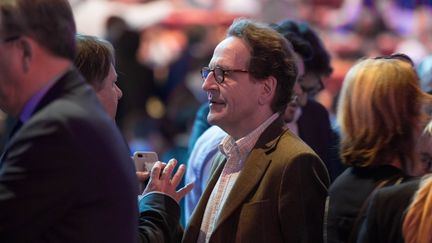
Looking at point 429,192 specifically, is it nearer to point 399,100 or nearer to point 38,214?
point 399,100

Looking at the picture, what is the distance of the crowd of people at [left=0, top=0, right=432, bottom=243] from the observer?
2393 millimetres

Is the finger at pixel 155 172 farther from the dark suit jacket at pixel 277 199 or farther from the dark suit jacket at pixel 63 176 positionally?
the dark suit jacket at pixel 63 176

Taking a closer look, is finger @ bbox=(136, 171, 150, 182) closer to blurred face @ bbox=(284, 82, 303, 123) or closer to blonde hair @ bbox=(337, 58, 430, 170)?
blonde hair @ bbox=(337, 58, 430, 170)

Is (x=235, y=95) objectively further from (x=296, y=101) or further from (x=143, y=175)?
(x=296, y=101)

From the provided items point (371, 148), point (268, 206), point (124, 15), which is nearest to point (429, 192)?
point (371, 148)

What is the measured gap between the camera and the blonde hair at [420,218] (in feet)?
9.15

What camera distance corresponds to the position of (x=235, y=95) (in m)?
3.52

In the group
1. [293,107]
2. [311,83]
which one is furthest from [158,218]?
[311,83]

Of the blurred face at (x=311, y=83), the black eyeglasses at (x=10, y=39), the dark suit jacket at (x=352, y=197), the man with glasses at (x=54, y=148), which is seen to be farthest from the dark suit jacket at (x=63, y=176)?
the blurred face at (x=311, y=83)

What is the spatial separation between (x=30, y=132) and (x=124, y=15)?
764 cm

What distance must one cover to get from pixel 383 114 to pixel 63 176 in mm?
1267

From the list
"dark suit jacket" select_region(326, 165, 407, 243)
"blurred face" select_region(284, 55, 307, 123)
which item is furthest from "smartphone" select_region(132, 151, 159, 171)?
"blurred face" select_region(284, 55, 307, 123)

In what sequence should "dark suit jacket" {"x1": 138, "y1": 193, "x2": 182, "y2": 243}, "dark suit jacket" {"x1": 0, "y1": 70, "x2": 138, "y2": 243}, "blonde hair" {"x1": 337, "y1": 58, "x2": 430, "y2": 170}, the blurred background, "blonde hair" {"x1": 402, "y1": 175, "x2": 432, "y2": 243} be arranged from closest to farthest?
1. "dark suit jacket" {"x1": 0, "y1": 70, "x2": 138, "y2": 243}
2. "blonde hair" {"x1": 402, "y1": 175, "x2": 432, "y2": 243}
3. "dark suit jacket" {"x1": 138, "y1": 193, "x2": 182, "y2": 243}
4. "blonde hair" {"x1": 337, "y1": 58, "x2": 430, "y2": 170}
5. the blurred background

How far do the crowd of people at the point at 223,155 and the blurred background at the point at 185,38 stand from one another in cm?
429
